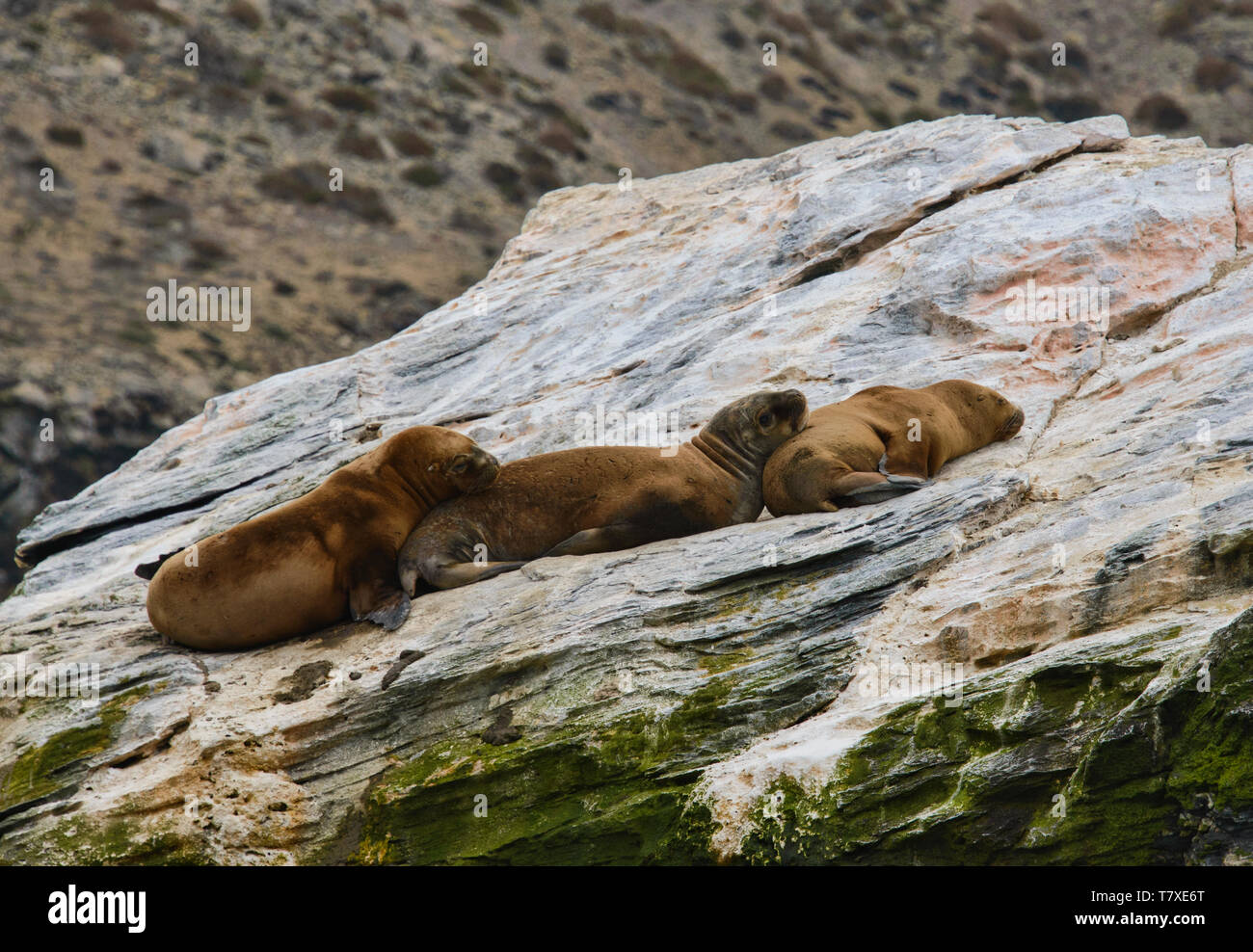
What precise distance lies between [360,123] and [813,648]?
40.2m

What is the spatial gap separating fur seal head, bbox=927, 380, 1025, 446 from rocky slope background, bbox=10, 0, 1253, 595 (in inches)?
1021

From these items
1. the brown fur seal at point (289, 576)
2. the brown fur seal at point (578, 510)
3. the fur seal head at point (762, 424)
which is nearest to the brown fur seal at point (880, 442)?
the fur seal head at point (762, 424)

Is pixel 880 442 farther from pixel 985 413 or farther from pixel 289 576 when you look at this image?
pixel 289 576

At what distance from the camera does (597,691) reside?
21.6ft

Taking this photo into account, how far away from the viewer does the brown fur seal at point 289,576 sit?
8.08 metres

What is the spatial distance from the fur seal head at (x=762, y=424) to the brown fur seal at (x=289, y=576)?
2424 millimetres

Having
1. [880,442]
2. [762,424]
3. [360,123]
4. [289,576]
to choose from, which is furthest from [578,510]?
[360,123]

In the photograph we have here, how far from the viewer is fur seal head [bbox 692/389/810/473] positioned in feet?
30.0

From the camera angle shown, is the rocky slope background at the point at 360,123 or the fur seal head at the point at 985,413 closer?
the fur seal head at the point at 985,413

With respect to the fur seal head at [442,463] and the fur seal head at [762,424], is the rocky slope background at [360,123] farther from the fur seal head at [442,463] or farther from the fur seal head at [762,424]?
the fur seal head at [762,424]

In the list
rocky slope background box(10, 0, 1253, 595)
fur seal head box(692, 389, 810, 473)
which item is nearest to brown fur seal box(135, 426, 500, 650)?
fur seal head box(692, 389, 810, 473)

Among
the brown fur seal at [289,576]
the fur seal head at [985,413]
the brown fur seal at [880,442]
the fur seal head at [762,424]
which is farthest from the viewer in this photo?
the fur seal head at [985,413]

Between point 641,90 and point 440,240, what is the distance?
1221 centimetres

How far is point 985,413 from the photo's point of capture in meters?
9.55
